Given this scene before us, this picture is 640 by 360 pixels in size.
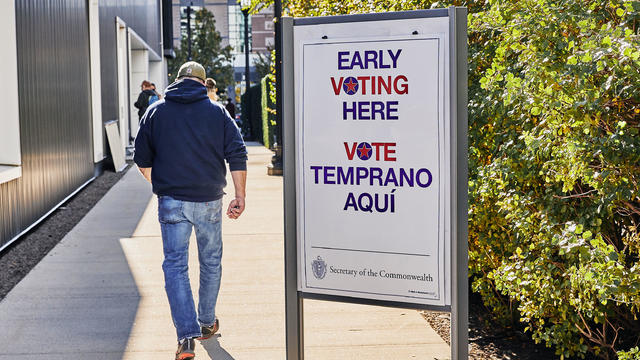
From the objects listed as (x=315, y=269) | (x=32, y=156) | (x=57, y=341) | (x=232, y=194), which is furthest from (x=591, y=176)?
(x=232, y=194)

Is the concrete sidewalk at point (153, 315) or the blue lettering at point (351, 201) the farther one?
the concrete sidewalk at point (153, 315)

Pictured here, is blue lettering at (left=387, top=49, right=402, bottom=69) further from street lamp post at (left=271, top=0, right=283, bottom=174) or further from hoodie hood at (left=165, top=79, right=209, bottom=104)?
street lamp post at (left=271, top=0, right=283, bottom=174)

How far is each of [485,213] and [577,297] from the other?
91cm

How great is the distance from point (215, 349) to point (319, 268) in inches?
63.8

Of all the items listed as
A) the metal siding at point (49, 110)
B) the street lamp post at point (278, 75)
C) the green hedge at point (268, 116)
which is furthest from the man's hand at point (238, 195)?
the green hedge at point (268, 116)

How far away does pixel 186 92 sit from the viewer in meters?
5.09

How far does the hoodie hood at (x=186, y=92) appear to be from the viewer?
5.06m

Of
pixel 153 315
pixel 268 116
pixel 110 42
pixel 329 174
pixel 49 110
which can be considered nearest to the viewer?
pixel 329 174

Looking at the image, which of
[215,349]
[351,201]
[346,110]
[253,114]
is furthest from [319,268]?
[253,114]

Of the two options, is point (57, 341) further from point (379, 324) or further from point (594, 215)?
point (594, 215)

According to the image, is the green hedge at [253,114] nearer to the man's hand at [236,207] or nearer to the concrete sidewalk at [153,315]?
the concrete sidewalk at [153,315]

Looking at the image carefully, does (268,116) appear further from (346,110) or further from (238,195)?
(346,110)

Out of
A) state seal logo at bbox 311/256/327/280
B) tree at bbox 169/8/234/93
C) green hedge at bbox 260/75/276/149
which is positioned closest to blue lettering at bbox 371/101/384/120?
state seal logo at bbox 311/256/327/280

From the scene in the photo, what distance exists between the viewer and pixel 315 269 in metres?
3.96
